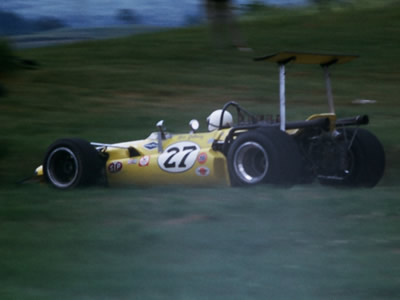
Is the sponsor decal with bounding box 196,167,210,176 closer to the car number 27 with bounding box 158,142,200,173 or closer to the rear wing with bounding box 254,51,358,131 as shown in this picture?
the car number 27 with bounding box 158,142,200,173

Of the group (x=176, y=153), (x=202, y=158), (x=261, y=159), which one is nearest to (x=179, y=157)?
(x=176, y=153)

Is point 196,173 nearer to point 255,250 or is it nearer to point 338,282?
point 255,250

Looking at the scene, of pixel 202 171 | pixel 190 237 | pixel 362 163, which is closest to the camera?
pixel 190 237

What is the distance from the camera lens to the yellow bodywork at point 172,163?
9562mm

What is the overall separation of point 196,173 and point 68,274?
14.6ft

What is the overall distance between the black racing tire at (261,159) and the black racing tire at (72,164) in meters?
2.02

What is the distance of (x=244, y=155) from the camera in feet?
29.9

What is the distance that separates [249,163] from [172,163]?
1.19m

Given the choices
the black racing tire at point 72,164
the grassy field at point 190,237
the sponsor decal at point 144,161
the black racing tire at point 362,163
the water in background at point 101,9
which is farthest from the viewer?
the sponsor decal at point 144,161

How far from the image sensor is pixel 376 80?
66.5 ft

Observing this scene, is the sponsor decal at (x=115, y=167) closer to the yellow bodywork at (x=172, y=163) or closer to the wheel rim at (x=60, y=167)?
the yellow bodywork at (x=172, y=163)

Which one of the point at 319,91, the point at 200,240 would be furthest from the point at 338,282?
the point at 319,91

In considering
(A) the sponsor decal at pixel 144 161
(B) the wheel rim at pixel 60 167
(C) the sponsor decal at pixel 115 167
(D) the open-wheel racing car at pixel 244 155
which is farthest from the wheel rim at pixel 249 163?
(B) the wheel rim at pixel 60 167

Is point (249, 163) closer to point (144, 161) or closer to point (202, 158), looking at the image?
point (202, 158)
